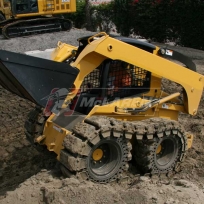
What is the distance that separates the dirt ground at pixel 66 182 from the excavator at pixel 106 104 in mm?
216

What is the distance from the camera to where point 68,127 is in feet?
15.1

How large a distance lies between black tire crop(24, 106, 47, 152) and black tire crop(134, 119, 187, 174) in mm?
1371

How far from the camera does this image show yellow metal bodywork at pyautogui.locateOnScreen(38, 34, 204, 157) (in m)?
4.40

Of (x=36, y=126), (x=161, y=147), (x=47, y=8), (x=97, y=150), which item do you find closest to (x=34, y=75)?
(x=97, y=150)

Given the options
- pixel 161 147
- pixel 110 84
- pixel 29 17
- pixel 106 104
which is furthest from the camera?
pixel 29 17

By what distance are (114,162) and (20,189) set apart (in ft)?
4.03

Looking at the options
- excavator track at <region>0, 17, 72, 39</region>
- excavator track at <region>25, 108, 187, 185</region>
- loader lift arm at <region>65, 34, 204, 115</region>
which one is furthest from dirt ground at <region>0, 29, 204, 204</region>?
excavator track at <region>0, 17, 72, 39</region>

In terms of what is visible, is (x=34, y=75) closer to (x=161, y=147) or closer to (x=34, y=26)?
(x=161, y=147)

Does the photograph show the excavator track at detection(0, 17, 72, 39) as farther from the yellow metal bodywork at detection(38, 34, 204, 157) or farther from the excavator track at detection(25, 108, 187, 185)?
the excavator track at detection(25, 108, 187, 185)

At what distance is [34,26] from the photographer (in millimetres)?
15008

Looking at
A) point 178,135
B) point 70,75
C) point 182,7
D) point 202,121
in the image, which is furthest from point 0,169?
point 182,7

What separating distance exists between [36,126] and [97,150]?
1128mm

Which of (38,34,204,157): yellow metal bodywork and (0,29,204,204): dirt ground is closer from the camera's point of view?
(0,29,204,204): dirt ground

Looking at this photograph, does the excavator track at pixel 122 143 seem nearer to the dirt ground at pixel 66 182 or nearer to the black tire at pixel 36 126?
the black tire at pixel 36 126
